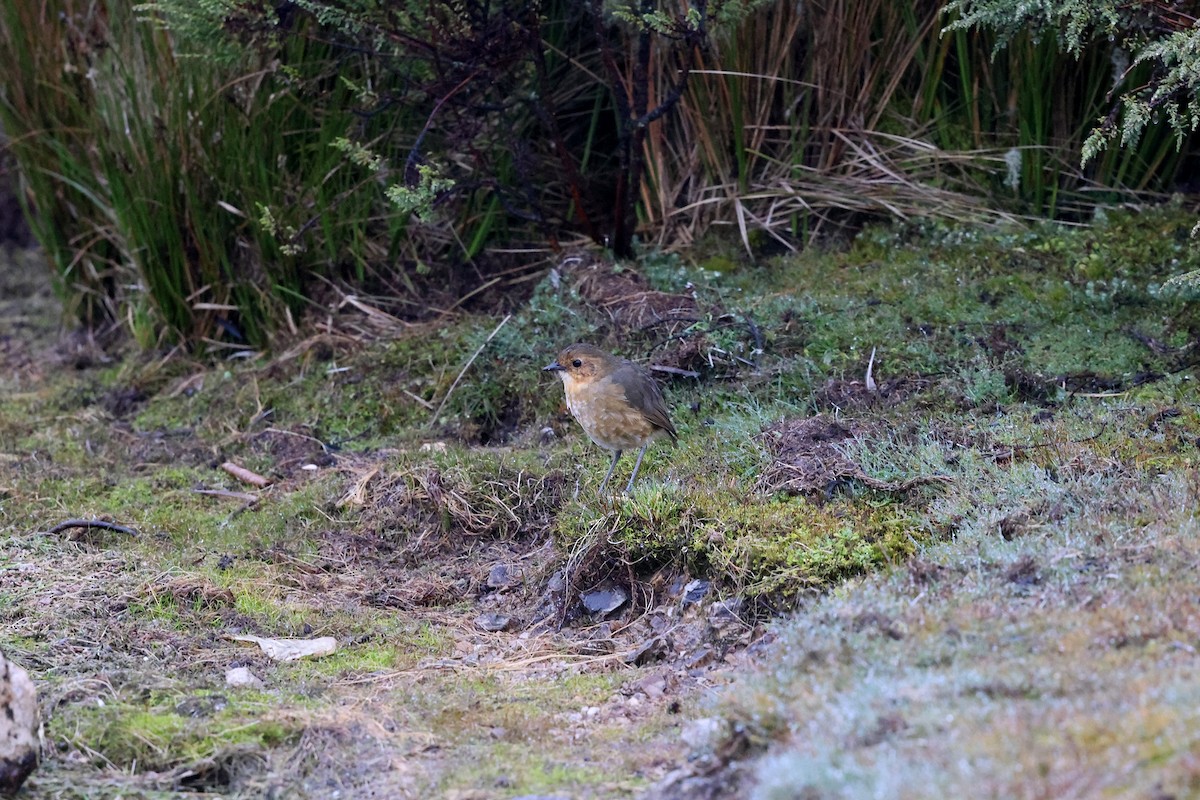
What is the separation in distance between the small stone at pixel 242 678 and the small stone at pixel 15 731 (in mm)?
718

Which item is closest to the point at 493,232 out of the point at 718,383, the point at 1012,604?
the point at 718,383

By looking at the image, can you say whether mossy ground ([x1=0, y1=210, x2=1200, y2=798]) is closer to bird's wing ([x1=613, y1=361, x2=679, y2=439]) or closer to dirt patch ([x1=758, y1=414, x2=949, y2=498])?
dirt patch ([x1=758, y1=414, x2=949, y2=498])

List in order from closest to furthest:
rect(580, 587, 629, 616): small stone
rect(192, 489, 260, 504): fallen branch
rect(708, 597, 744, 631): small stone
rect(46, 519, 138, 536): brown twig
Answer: rect(708, 597, 744, 631): small stone
rect(580, 587, 629, 616): small stone
rect(46, 519, 138, 536): brown twig
rect(192, 489, 260, 504): fallen branch

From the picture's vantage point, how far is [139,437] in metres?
6.49

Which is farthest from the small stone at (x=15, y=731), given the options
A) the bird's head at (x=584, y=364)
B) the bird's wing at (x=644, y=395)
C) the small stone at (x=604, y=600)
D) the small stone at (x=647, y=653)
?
the bird's head at (x=584, y=364)

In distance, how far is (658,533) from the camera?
4375 millimetres

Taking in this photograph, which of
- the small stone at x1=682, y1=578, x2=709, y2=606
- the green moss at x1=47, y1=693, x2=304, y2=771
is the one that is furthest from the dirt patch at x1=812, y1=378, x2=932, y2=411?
the green moss at x1=47, y1=693, x2=304, y2=771

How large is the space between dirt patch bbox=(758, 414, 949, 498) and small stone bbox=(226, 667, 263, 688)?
186 cm

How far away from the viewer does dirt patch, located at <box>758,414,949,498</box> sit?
443 centimetres

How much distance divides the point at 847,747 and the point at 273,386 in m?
4.68

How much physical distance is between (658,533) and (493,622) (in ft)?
2.20

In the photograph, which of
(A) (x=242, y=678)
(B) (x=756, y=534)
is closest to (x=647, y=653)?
(B) (x=756, y=534)


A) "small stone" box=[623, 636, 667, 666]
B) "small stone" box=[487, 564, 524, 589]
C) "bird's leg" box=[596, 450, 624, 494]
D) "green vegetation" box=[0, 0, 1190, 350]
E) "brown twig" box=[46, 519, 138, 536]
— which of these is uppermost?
"green vegetation" box=[0, 0, 1190, 350]

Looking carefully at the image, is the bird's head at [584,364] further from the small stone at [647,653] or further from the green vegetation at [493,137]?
the small stone at [647,653]
